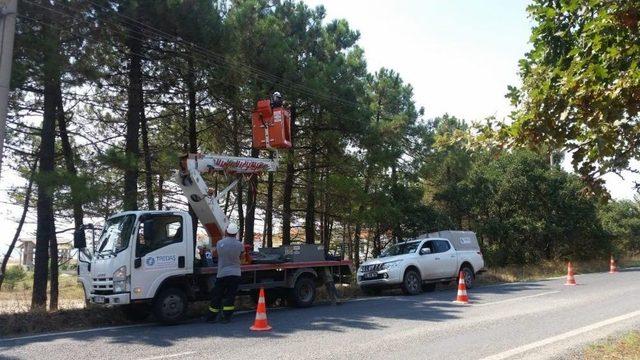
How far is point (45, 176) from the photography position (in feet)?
43.9

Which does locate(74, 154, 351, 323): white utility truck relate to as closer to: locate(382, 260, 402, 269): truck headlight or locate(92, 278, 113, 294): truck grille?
locate(92, 278, 113, 294): truck grille

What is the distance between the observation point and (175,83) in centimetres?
1862

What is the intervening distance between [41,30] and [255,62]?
7339 mm

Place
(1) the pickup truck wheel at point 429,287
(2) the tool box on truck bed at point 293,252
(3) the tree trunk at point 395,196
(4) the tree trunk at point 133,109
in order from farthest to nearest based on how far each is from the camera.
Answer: (3) the tree trunk at point 395,196 < (1) the pickup truck wheel at point 429,287 < (4) the tree trunk at point 133,109 < (2) the tool box on truck bed at point 293,252

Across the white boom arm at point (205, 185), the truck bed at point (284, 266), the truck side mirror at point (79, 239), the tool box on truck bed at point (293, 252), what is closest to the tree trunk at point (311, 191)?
the truck bed at point (284, 266)

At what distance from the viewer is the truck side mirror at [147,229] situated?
1114 centimetres

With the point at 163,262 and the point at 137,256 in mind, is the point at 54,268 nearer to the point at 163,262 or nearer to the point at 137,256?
the point at 163,262

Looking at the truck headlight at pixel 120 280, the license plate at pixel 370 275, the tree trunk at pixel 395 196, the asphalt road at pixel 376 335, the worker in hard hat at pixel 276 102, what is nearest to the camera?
the asphalt road at pixel 376 335

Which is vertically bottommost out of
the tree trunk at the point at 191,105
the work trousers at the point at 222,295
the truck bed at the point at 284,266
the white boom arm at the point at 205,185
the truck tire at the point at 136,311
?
the truck tire at the point at 136,311

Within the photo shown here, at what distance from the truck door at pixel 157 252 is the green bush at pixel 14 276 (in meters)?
36.5

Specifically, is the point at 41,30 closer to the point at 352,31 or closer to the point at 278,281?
the point at 278,281

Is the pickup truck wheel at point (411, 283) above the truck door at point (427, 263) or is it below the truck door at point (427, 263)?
below

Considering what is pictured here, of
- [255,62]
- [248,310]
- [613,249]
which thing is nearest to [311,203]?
[255,62]

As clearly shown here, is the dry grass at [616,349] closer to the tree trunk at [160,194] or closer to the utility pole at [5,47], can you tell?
the utility pole at [5,47]
